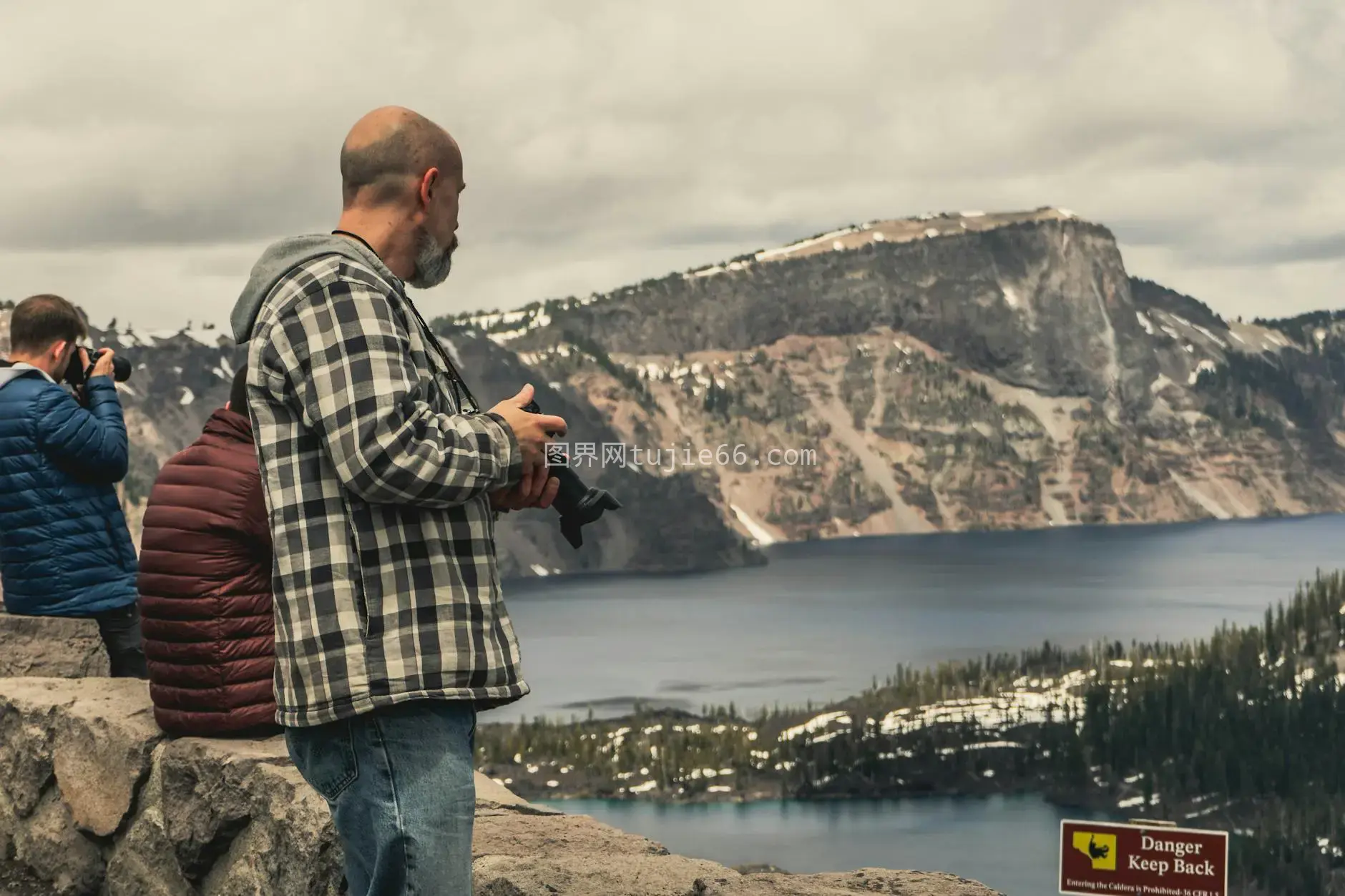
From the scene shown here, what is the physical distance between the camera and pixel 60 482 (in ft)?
15.8

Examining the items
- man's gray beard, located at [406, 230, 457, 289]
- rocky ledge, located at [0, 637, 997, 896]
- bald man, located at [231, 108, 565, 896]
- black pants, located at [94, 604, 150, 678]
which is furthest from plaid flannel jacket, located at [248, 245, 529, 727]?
black pants, located at [94, 604, 150, 678]

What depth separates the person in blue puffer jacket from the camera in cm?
465

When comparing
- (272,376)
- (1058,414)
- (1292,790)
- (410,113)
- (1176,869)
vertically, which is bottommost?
(1292,790)

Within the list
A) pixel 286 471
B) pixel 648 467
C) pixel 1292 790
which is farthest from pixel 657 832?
pixel 286 471

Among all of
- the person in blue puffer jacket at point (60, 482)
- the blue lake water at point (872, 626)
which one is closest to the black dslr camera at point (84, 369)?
the person in blue puffer jacket at point (60, 482)

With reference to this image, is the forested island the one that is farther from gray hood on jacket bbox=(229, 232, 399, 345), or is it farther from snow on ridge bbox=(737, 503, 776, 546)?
gray hood on jacket bbox=(229, 232, 399, 345)

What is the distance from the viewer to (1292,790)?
78312mm

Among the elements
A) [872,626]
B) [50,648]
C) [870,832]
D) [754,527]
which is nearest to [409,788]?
[50,648]

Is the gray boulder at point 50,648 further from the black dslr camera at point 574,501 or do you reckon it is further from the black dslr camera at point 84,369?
the black dslr camera at point 574,501

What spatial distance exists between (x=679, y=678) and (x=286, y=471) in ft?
283

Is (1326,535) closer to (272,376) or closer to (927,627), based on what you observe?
(927,627)

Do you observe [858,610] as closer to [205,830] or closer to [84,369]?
[84,369]

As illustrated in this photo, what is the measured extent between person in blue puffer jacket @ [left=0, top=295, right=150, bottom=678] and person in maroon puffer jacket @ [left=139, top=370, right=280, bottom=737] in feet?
3.36

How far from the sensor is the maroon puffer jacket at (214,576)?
354cm
